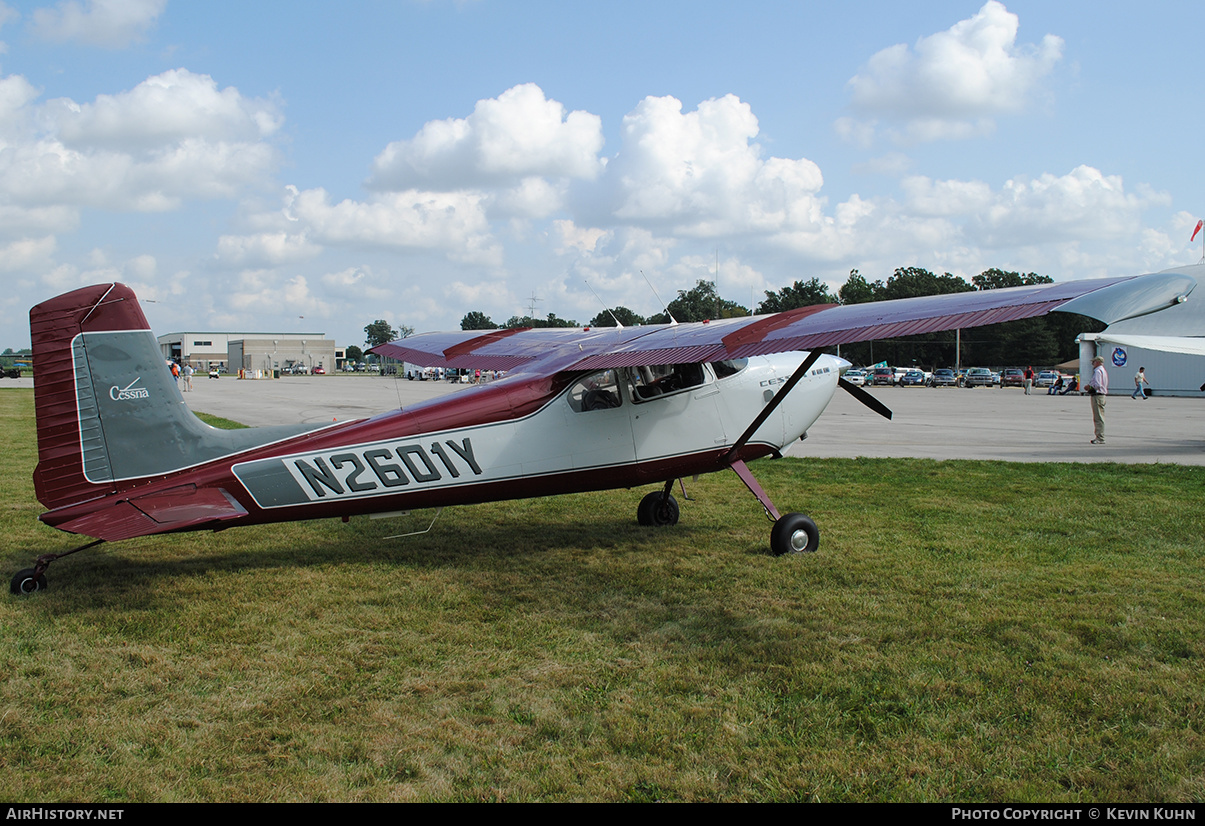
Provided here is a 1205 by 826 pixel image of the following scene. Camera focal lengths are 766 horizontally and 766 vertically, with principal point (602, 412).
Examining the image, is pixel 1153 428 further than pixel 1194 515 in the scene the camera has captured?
Yes

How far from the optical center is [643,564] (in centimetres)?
685

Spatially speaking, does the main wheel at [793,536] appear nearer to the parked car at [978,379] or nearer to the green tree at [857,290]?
the parked car at [978,379]

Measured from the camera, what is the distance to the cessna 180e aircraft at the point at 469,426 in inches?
213

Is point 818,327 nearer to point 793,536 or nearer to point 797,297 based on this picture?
point 793,536

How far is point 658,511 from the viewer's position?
8.52m

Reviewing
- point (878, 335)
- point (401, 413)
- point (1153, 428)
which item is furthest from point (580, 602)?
point (1153, 428)

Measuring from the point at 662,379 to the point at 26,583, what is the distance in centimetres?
A: 532

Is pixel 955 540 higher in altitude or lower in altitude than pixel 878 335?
lower

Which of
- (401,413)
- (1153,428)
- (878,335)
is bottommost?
(1153,428)

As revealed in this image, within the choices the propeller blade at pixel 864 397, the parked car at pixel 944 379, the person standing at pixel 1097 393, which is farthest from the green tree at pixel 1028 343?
the propeller blade at pixel 864 397

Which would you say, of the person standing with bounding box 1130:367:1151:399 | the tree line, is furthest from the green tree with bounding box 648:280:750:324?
the person standing with bounding box 1130:367:1151:399
